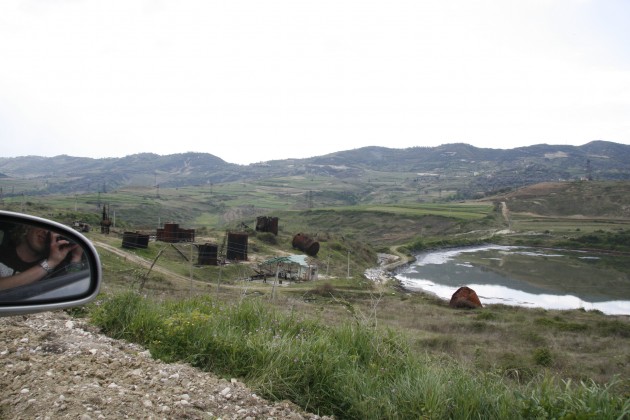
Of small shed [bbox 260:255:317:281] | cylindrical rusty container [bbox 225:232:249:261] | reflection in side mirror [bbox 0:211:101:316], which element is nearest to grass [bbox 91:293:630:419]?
reflection in side mirror [bbox 0:211:101:316]

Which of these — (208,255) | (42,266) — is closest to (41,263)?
(42,266)

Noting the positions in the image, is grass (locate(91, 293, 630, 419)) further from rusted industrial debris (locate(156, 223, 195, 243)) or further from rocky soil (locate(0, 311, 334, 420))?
rusted industrial debris (locate(156, 223, 195, 243))

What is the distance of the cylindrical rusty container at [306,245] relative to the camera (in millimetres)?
42969

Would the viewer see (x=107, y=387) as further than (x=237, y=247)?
No

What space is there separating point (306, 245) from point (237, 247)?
8.49 m

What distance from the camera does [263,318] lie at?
585cm

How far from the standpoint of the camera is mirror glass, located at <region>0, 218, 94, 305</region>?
7.86 ft

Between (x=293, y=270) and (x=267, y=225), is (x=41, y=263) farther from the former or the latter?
(x=267, y=225)

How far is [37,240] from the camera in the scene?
263cm

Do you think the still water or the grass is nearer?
the grass

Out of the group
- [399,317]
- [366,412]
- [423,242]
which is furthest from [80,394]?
[423,242]

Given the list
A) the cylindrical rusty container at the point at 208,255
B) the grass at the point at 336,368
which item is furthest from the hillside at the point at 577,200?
the grass at the point at 336,368

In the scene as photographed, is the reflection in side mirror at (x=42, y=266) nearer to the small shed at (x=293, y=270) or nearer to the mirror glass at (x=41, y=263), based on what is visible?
the mirror glass at (x=41, y=263)

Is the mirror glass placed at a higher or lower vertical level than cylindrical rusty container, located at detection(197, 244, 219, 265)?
higher
